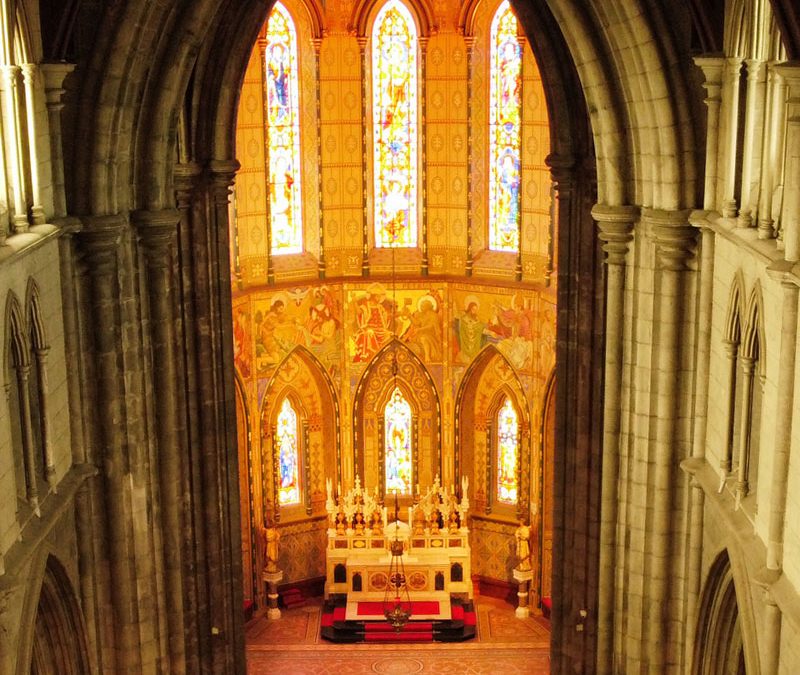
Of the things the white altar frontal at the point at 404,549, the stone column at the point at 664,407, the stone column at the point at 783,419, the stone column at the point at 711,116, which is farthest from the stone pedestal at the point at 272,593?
the stone column at the point at 783,419

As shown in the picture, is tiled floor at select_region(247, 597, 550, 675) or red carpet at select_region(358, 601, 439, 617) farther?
red carpet at select_region(358, 601, 439, 617)

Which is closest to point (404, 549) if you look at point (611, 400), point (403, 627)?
point (403, 627)

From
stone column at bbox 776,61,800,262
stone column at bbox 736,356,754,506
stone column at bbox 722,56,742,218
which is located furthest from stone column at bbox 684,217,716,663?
stone column at bbox 776,61,800,262

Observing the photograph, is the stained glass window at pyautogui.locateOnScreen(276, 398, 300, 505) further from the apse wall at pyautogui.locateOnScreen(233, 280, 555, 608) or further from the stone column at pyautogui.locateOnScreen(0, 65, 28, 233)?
the stone column at pyautogui.locateOnScreen(0, 65, 28, 233)

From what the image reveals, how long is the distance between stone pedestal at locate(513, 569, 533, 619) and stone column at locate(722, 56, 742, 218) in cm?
1242

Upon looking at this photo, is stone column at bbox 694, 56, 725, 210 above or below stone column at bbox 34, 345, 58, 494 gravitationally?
→ above

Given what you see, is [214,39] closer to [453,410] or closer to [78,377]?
[78,377]

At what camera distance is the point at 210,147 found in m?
19.6

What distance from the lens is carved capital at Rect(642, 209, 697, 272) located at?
1557cm

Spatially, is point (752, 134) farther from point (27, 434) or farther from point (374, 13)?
point (374, 13)

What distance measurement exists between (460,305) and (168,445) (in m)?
10.1

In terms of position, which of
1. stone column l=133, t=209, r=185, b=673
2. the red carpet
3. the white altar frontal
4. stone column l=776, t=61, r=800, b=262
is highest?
stone column l=776, t=61, r=800, b=262

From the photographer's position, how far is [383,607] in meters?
25.4

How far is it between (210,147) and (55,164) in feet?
16.4
